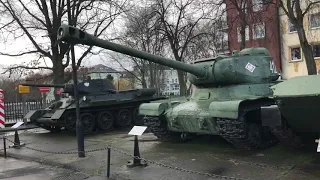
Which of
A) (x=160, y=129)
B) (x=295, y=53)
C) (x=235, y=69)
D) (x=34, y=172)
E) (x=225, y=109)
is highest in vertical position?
(x=295, y=53)

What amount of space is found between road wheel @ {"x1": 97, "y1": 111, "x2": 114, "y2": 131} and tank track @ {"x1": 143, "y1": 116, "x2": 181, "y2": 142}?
462cm

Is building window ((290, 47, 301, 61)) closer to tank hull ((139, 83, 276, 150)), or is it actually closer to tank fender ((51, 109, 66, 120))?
tank fender ((51, 109, 66, 120))

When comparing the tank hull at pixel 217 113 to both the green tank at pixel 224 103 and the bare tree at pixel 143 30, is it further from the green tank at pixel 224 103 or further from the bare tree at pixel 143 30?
the bare tree at pixel 143 30

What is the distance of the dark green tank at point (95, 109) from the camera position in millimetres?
14031

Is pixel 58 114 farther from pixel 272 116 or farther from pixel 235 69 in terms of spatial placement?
pixel 272 116

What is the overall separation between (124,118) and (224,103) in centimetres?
809

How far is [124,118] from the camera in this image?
15.6 metres

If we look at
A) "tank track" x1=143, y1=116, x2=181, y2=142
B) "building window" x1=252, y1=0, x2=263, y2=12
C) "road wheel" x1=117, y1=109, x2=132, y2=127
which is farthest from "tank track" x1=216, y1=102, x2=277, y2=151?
"building window" x1=252, y1=0, x2=263, y2=12

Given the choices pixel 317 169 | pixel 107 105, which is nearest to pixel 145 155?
pixel 317 169

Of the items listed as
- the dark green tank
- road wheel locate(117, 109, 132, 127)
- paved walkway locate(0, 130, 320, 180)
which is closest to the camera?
paved walkway locate(0, 130, 320, 180)

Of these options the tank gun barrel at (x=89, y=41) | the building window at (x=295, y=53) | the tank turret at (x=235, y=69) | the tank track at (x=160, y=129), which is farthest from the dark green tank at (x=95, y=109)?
the building window at (x=295, y=53)

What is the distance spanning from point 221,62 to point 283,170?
135 inches

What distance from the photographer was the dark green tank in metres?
14.0

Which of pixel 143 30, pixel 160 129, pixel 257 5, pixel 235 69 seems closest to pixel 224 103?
pixel 235 69
